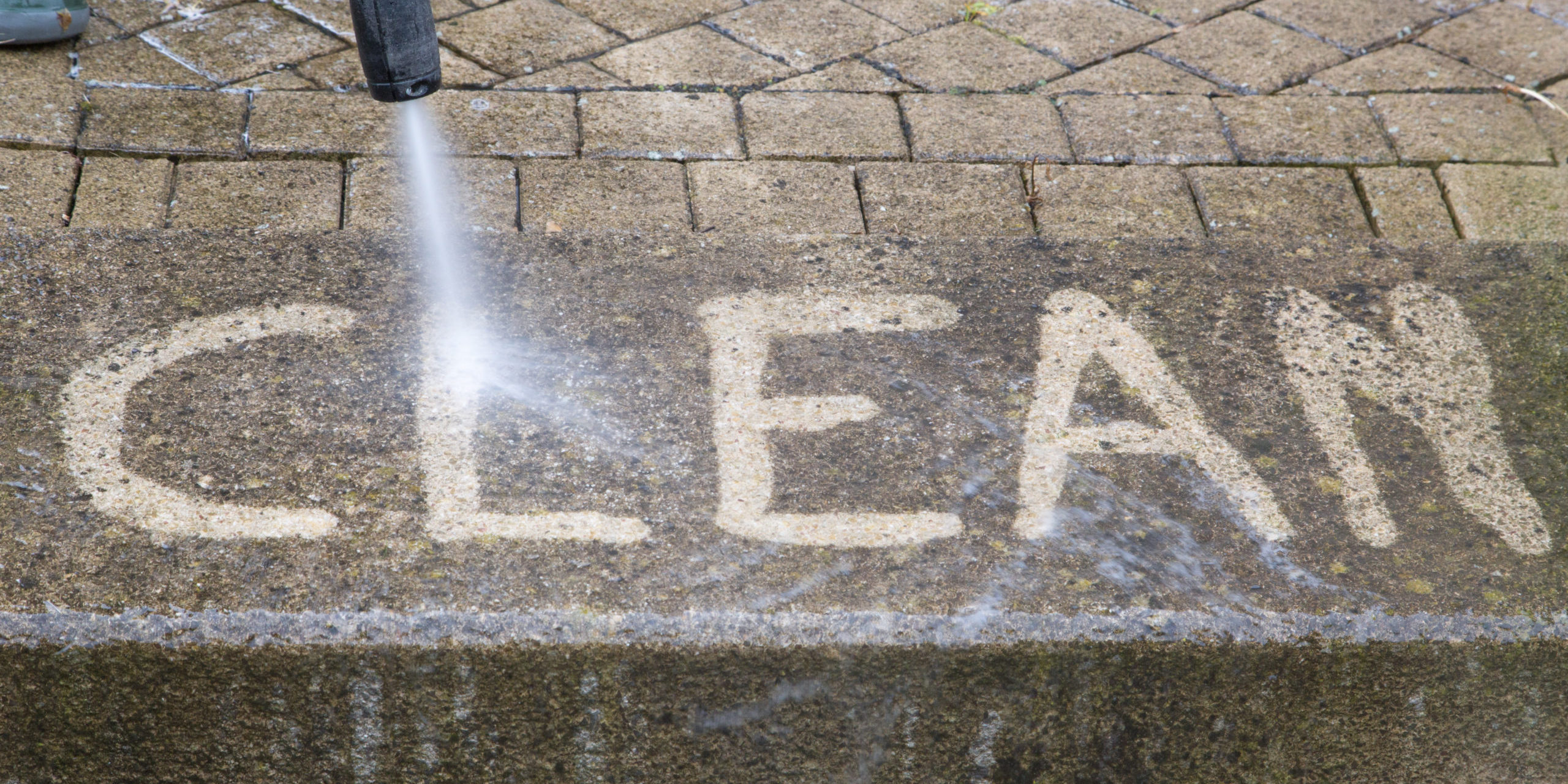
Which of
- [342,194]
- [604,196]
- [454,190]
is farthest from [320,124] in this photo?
[604,196]

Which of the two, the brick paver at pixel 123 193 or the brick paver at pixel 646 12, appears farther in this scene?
the brick paver at pixel 646 12

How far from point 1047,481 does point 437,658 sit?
2.99 ft

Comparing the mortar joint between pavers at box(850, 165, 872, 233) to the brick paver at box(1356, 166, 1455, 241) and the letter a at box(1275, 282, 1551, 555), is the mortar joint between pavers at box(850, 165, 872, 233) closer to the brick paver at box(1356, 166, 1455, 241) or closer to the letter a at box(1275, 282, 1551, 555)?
the letter a at box(1275, 282, 1551, 555)

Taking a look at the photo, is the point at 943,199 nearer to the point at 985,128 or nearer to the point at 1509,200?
the point at 985,128

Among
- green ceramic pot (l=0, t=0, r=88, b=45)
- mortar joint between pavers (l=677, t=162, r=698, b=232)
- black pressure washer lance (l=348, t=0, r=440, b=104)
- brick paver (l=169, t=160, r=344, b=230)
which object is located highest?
black pressure washer lance (l=348, t=0, r=440, b=104)

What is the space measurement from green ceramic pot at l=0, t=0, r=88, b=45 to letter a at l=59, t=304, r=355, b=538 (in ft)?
4.21

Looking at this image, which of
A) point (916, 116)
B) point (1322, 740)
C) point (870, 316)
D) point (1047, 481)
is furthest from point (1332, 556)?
point (916, 116)

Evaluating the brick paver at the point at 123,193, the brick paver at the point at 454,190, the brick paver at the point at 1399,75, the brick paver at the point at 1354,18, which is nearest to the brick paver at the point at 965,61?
the brick paver at the point at 1399,75

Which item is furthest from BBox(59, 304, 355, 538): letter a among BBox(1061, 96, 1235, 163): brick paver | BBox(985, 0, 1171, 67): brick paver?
BBox(985, 0, 1171, 67): brick paver

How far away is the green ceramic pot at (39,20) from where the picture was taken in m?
A: 2.71

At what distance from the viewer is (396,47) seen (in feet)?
6.39

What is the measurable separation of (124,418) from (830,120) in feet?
5.38

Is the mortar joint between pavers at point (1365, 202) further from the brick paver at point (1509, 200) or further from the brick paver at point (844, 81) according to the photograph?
the brick paver at point (844, 81)

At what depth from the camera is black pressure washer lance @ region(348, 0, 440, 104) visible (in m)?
1.91
